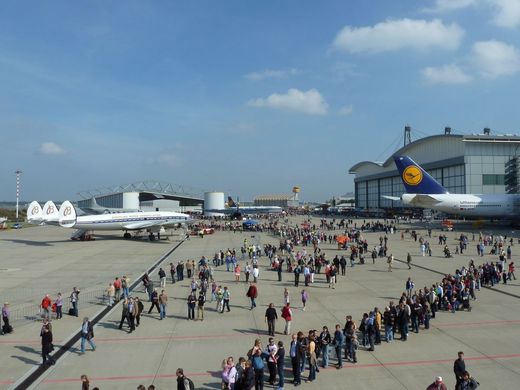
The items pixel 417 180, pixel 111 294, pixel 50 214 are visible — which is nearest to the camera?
pixel 111 294

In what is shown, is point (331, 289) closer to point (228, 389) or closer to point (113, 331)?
point (113, 331)

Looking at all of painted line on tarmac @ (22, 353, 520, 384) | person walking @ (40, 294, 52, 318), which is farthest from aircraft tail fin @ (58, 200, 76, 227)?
painted line on tarmac @ (22, 353, 520, 384)

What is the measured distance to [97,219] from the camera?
48156 mm

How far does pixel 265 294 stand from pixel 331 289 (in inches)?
139

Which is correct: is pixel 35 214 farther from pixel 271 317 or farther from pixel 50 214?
pixel 271 317

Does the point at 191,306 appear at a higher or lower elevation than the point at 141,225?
lower

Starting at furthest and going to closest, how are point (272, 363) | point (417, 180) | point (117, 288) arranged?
point (417, 180)
point (117, 288)
point (272, 363)

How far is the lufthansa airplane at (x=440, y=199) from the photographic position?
59.1 m

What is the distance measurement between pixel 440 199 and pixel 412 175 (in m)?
5.09

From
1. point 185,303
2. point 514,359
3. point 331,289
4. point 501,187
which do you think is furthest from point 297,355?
point 501,187

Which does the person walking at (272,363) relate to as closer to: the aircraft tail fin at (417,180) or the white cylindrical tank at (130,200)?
the aircraft tail fin at (417,180)

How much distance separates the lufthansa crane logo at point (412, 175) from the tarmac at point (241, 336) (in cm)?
3505

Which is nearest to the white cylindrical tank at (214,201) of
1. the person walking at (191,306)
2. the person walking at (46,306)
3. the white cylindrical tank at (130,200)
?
the white cylindrical tank at (130,200)

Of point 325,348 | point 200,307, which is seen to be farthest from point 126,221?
point 325,348
